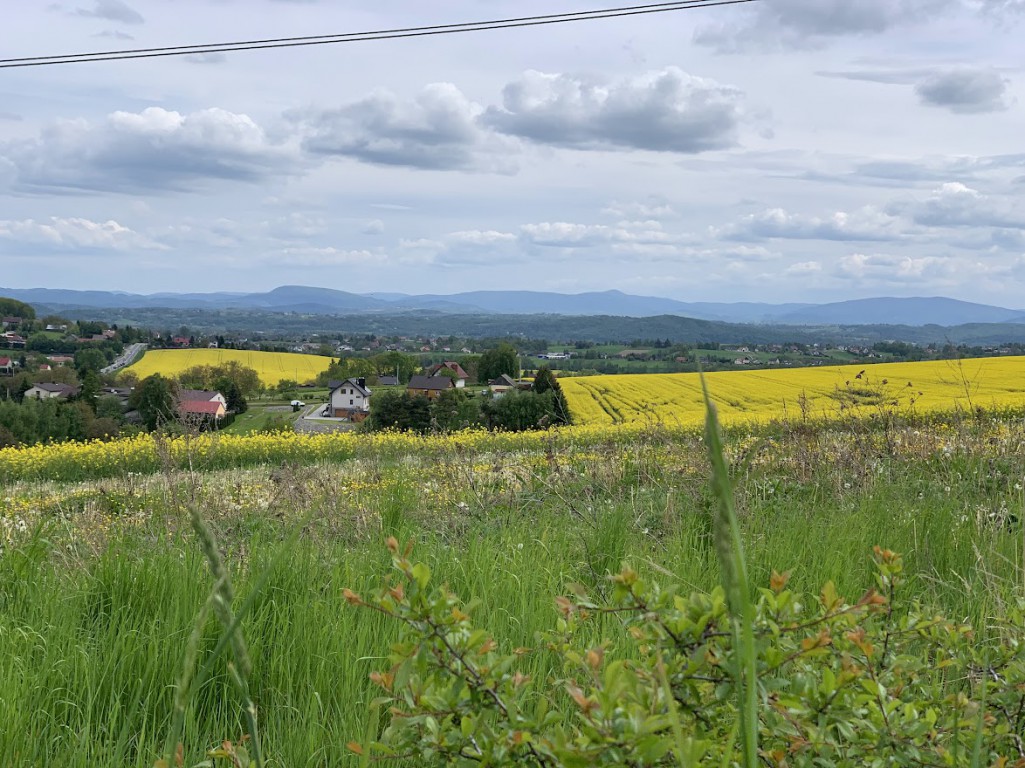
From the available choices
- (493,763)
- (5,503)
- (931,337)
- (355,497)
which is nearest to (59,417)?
(5,503)

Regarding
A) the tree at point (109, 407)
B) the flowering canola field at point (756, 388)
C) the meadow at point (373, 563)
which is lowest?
the tree at point (109, 407)

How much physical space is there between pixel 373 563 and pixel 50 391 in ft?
199

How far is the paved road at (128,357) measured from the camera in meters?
76.7

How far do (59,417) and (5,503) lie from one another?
39.3 meters

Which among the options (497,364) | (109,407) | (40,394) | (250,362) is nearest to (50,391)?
(40,394)

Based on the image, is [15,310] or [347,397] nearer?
[347,397]

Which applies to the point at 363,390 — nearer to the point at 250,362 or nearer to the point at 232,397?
the point at 232,397

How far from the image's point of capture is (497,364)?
216 feet

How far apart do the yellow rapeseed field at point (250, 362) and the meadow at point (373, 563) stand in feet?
216

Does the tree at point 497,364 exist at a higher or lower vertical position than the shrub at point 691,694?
lower

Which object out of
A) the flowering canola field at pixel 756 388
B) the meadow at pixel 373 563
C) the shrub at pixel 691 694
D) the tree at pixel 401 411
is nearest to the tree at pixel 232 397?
the tree at pixel 401 411

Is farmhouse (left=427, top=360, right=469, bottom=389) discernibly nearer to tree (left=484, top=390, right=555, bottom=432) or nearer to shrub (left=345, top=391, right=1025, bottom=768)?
tree (left=484, top=390, right=555, bottom=432)

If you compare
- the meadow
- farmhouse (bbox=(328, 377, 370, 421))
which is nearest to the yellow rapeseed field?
farmhouse (bbox=(328, 377, 370, 421))

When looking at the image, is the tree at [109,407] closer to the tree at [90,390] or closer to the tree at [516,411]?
the tree at [90,390]
